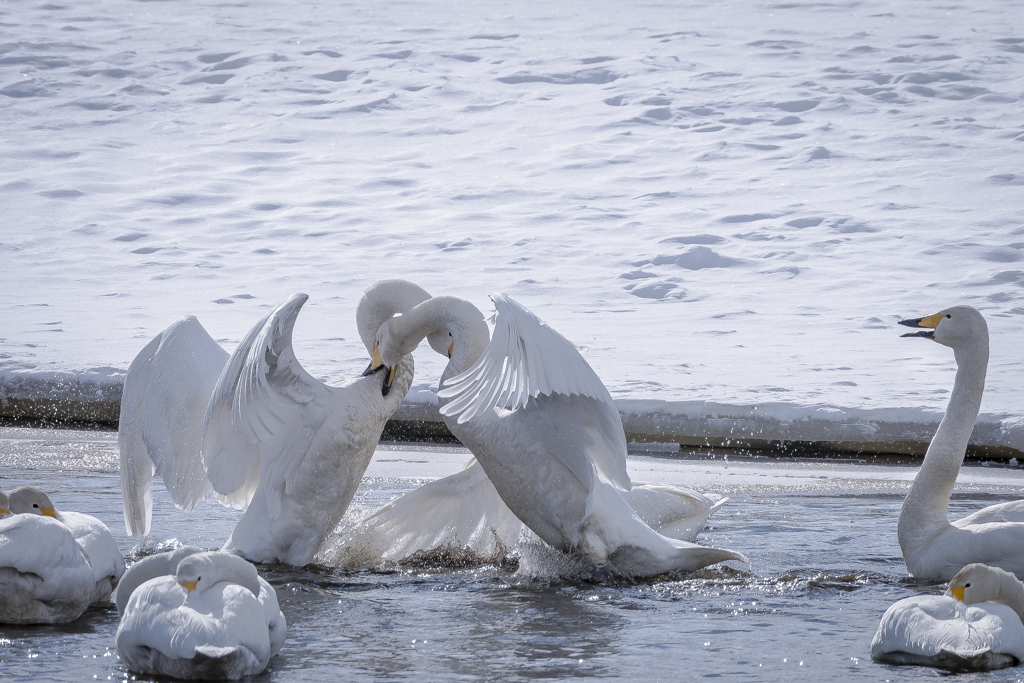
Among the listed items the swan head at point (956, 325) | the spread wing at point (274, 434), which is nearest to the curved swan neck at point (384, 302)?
the spread wing at point (274, 434)

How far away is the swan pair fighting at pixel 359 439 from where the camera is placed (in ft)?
14.8

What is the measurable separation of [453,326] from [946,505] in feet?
6.88

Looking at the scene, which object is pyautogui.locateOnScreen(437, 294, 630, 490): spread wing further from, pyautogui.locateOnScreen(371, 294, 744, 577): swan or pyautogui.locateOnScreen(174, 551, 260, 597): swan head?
pyautogui.locateOnScreen(174, 551, 260, 597): swan head

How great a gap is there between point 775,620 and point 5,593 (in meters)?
2.40

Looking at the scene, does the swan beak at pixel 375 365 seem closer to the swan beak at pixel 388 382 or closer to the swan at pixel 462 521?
the swan beak at pixel 388 382

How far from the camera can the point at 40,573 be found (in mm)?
3643

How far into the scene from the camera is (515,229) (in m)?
15.8

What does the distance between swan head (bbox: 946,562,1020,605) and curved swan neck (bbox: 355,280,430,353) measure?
271 centimetres

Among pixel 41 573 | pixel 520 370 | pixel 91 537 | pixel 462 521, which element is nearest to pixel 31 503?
pixel 91 537

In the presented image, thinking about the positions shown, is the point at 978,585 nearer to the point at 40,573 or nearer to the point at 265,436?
the point at 265,436

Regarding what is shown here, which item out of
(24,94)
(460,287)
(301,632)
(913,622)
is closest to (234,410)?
(301,632)

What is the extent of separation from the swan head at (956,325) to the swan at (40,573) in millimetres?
3230

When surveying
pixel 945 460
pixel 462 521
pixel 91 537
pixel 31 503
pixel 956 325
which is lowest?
pixel 462 521

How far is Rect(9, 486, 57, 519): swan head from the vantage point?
4.11 meters
